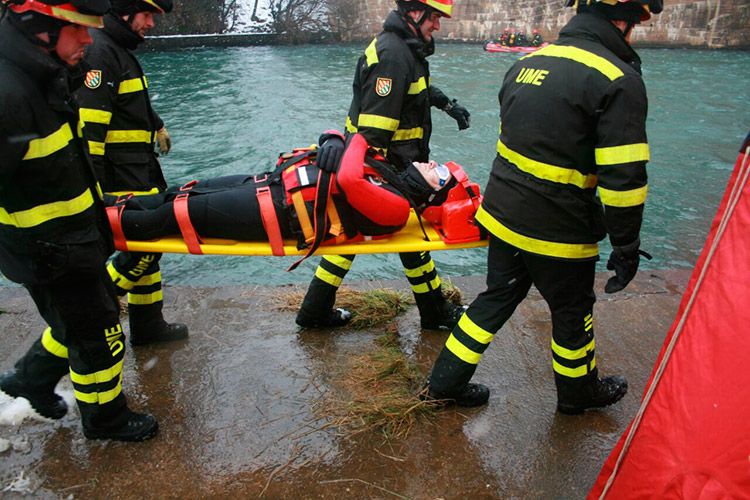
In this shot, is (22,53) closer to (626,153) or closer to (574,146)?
(574,146)

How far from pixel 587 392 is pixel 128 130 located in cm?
278

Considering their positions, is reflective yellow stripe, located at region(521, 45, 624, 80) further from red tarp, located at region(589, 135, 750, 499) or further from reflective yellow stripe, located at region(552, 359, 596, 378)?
reflective yellow stripe, located at region(552, 359, 596, 378)

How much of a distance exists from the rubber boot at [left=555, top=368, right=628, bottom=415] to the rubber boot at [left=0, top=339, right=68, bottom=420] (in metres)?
2.41

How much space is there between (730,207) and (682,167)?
319 inches

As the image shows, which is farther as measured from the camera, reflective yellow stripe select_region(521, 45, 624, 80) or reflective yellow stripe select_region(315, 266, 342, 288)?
reflective yellow stripe select_region(315, 266, 342, 288)

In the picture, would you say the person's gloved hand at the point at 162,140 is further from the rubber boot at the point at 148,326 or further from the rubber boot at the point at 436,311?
the rubber boot at the point at 436,311

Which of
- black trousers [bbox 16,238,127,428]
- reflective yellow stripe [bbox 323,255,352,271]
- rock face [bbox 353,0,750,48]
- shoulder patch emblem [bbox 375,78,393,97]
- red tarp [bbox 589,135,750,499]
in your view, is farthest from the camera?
rock face [bbox 353,0,750,48]

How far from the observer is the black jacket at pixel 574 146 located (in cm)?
236

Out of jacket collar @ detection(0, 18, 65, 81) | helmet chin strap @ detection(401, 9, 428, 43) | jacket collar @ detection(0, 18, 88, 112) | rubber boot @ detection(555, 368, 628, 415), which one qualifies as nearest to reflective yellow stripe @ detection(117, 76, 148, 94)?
jacket collar @ detection(0, 18, 88, 112)

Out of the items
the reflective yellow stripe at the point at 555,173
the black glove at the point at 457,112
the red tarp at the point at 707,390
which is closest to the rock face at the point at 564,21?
the black glove at the point at 457,112

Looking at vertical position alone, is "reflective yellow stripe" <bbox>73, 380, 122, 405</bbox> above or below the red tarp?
below

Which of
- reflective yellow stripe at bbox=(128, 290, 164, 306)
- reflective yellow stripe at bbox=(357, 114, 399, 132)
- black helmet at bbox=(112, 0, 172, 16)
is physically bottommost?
reflective yellow stripe at bbox=(128, 290, 164, 306)

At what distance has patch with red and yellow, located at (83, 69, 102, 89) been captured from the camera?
3.02m

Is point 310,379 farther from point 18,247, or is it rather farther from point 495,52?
point 495,52
